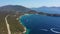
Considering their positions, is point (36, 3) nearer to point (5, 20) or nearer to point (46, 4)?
point (46, 4)

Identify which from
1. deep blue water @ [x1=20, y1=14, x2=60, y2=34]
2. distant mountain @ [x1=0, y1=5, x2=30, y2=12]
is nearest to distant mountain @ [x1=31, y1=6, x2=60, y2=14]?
deep blue water @ [x1=20, y1=14, x2=60, y2=34]

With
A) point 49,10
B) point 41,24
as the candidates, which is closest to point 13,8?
point 41,24

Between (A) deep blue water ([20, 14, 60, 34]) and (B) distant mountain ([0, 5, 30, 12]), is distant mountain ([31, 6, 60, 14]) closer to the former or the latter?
(A) deep blue water ([20, 14, 60, 34])

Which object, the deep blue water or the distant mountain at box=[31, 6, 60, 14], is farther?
the distant mountain at box=[31, 6, 60, 14]

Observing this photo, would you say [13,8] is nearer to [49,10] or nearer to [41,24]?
[41,24]

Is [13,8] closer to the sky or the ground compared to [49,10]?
closer to the sky

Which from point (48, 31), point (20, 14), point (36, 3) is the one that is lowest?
point (48, 31)

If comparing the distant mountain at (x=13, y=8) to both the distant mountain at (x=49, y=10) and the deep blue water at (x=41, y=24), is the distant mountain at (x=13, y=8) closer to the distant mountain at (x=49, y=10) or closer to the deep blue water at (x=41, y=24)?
the deep blue water at (x=41, y=24)

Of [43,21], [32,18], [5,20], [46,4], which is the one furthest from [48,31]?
[5,20]
